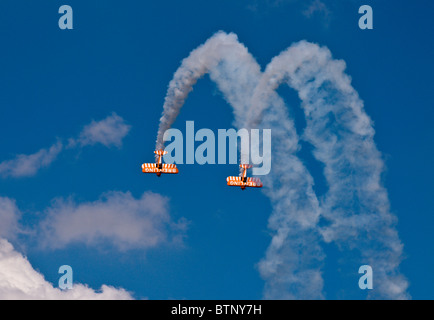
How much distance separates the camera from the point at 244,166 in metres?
199
